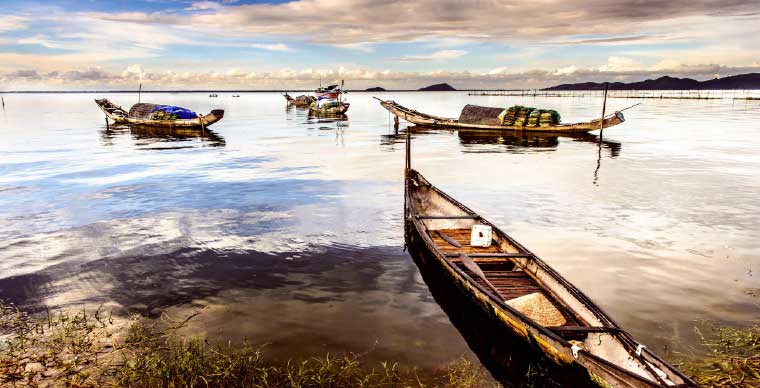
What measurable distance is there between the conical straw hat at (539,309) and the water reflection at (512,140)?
26340 mm

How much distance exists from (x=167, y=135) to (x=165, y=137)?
7.44ft

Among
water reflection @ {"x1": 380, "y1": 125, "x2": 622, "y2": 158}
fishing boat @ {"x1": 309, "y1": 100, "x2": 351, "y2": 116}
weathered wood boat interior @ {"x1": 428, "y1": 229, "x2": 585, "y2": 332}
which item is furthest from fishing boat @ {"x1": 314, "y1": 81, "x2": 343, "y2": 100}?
weathered wood boat interior @ {"x1": 428, "y1": 229, "x2": 585, "y2": 332}

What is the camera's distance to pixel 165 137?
4434cm

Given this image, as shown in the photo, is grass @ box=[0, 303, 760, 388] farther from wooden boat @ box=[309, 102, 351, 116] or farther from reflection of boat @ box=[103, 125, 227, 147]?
wooden boat @ box=[309, 102, 351, 116]

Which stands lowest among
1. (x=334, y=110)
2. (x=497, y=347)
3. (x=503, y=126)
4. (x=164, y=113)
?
(x=497, y=347)

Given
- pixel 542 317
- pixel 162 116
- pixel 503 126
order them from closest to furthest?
1. pixel 542 317
2. pixel 503 126
3. pixel 162 116

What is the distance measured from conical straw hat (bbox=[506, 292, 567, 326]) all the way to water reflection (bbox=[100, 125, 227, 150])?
114ft

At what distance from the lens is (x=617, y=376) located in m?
5.46

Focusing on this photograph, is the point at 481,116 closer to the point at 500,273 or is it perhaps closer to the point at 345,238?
the point at 345,238

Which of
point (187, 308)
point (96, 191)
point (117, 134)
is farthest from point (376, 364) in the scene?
point (117, 134)

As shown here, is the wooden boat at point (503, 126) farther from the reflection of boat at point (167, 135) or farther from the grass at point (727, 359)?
the grass at point (727, 359)

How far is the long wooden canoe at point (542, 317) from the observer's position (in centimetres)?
573

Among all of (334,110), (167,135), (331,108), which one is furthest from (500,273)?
(331,108)

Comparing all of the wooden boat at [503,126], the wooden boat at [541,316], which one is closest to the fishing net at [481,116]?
the wooden boat at [503,126]
